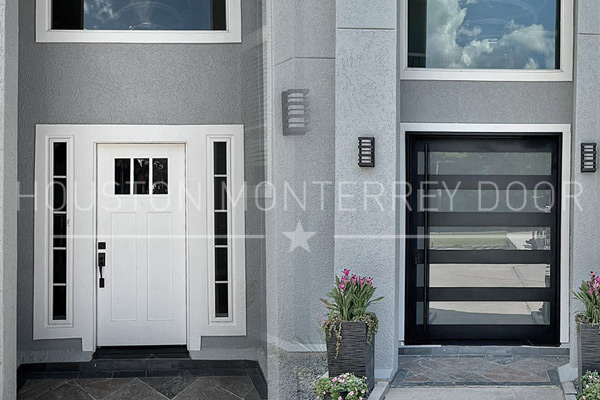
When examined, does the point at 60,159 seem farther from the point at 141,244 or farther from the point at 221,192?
the point at 221,192

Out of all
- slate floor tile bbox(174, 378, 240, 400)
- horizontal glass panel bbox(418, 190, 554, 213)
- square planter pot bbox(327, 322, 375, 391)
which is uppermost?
horizontal glass panel bbox(418, 190, 554, 213)

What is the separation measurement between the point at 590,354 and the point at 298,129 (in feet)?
9.23

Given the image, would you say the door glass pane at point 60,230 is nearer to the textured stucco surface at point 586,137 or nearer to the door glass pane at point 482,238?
the door glass pane at point 482,238

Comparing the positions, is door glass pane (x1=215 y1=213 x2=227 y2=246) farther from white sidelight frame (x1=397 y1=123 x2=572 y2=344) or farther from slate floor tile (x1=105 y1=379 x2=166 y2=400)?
white sidelight frame (x1=397 y1=123 x2=572 y2=344)

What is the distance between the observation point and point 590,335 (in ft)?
16.3

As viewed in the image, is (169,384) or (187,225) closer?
(169,384)

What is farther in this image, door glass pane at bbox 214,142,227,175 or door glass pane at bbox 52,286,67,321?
door glass pane at bbox 214,142,227,175

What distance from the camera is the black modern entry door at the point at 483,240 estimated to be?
21.4 ft

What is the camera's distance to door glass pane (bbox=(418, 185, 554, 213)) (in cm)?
655

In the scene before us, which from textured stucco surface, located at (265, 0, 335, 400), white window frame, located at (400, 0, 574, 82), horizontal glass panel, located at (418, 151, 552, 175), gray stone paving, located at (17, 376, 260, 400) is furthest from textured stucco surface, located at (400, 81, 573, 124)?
gray stone paving, located at (17, 376, 260, 400)

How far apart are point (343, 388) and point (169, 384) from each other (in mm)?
1872

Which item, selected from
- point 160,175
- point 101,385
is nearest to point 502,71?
point 160,175

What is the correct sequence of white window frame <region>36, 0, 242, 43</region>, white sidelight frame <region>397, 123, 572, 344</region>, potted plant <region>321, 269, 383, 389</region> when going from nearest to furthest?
potted plant <region>321, 269, 383, 389</region>, white window frame <region>36, 0, 242, 43</region>, white sidelight frame <region>397, 123, 572, 344</region>

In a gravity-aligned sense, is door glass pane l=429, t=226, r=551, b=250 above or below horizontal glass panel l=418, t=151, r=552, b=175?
below
